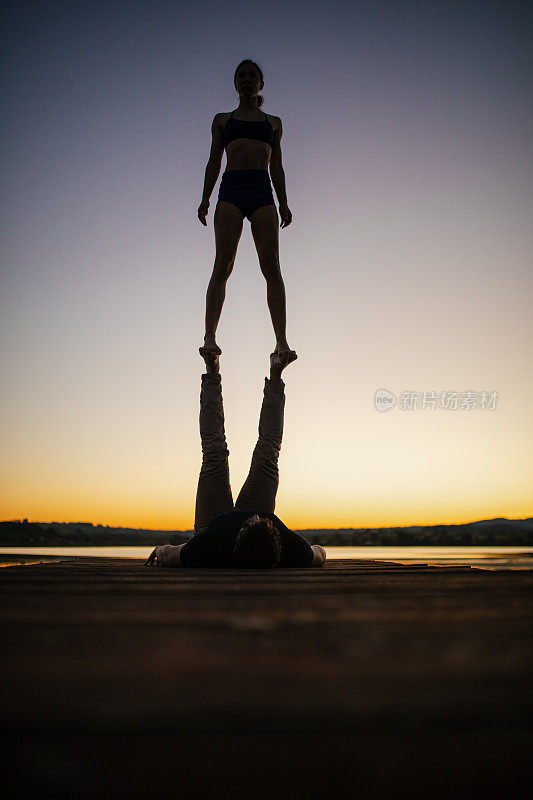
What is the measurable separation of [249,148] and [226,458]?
6.05 ft

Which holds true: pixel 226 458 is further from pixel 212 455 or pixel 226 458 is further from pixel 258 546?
pixel 258 546

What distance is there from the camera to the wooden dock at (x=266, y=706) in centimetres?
23

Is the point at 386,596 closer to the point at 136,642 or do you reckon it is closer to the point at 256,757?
the point at 136,642

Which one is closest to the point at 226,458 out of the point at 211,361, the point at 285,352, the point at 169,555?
the point at 211,361

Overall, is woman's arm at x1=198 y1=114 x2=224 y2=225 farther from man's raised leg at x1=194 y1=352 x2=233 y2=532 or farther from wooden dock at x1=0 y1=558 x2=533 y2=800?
wooden dock at x1=0 y1=558 x2=533 y2=800

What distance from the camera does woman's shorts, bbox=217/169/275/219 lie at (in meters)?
3.62

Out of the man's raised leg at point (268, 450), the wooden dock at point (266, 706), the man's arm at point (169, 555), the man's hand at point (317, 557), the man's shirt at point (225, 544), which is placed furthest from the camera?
the man's raised leg at point (268, 450)

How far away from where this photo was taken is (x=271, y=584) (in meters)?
1.30

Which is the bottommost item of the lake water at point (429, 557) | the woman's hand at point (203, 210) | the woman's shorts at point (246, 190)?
the lake water at point (429, 557)

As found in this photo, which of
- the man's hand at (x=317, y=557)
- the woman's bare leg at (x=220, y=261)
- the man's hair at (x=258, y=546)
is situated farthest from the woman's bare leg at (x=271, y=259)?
the man's hair at (x=258, y=546)

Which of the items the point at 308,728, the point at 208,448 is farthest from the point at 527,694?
the point at 208,448

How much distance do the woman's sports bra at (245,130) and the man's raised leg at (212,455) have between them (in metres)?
1.32

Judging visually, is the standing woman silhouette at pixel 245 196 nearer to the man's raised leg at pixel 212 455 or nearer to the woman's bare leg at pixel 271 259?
the woman's bare leg at pixel 271 259

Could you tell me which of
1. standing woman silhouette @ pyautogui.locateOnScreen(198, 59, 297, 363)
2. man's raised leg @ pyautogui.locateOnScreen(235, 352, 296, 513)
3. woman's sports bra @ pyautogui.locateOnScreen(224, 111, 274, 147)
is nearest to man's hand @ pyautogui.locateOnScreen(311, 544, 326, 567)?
man's raised leg @ pyautogui.locateOnScreen(235, 352, 296, 513)
